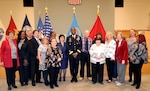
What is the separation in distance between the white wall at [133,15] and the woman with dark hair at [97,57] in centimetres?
580

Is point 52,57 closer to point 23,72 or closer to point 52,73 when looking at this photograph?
point 52,73

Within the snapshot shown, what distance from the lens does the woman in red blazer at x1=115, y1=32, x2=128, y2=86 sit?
495 cm

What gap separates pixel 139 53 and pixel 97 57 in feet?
3.30

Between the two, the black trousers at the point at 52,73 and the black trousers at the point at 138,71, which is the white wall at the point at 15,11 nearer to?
the black trousers at the point at 52,73

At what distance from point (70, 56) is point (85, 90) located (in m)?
0.97

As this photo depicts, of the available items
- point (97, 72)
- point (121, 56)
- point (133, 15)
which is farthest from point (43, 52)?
point (133, 15)

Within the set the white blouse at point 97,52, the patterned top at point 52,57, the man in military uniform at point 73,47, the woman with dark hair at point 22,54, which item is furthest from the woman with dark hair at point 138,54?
the woman with dark hair at point 22,54

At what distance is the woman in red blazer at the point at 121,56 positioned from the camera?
4.95 metres

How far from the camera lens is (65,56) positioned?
17.5ft

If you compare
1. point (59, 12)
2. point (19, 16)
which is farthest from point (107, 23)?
point (19, 16)

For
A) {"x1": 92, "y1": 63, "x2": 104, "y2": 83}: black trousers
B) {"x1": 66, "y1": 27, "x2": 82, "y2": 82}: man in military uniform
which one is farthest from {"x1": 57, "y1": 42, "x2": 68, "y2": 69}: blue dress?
{"x1": 92, "y1": 63, "x2": 104, "y2": 83}: black trousers

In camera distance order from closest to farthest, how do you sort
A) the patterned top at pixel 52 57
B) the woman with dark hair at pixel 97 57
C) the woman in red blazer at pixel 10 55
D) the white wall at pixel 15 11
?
the woman in red blazer at pixel 10 55 < the patterned top at pixel 52 57 < the woman with dark hair at pixel 97 57 < the white wall at pixel 15 11

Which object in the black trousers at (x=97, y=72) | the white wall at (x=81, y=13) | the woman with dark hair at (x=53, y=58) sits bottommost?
the black trousers at (x=97, y=72)

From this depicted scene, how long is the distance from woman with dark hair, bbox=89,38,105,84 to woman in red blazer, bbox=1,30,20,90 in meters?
1.83
